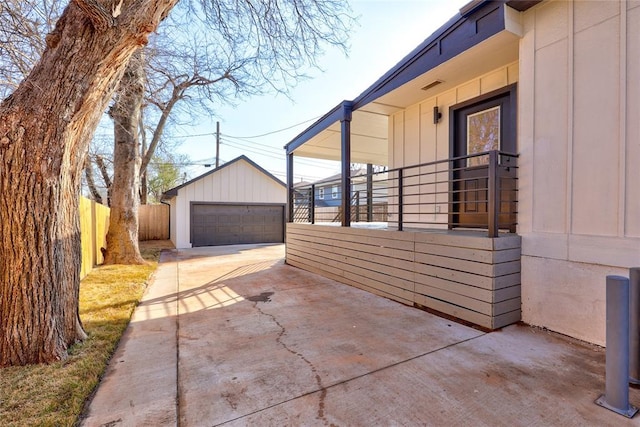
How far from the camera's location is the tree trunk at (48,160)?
254 centimetres

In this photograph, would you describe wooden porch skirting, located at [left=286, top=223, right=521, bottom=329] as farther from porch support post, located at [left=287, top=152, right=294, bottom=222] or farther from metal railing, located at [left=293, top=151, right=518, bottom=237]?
porch support post, located at [left=287, top=152, right=294, bottom=222]

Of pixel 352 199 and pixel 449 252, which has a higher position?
pixel 352 199

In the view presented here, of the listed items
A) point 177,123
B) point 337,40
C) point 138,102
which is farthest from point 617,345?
point 177,123

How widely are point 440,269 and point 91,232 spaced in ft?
24.9

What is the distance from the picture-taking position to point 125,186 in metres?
8.25

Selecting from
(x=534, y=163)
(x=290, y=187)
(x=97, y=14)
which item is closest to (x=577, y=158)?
(x=534, y=163)

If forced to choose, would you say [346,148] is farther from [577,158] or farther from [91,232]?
[91,232]

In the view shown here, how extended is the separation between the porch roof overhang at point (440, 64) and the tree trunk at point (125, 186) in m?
4.78

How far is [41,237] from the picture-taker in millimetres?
2645

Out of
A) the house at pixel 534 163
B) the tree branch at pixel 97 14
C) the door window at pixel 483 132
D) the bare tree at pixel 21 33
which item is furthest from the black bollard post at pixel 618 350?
the bare tree at pixel 21 33

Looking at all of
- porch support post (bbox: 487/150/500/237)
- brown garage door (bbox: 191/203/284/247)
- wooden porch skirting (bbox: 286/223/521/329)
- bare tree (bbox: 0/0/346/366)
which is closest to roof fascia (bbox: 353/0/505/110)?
porch support post (bbox: 487/150/500/237)

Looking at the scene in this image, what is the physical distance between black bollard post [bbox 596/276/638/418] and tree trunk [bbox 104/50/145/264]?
29.8 feet

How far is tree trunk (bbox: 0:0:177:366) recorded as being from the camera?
8.34 ft

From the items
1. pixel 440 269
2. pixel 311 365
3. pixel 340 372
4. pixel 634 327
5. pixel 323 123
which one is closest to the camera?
pixel 634 327
